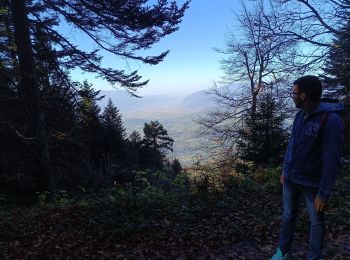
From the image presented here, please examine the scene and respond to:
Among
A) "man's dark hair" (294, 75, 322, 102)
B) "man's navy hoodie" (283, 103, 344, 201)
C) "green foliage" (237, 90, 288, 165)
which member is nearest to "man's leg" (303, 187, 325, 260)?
"man's navy hoodie" (283, 103, 344, 201)

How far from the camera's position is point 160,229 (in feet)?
20.2

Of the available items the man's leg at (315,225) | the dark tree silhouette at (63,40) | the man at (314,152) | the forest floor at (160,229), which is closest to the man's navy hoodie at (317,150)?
the man at (314,152)

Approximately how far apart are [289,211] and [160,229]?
274 cm

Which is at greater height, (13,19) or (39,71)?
(13,19)

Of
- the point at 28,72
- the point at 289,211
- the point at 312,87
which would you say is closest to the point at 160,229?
the point at 289,211

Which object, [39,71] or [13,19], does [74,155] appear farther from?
[13,19]

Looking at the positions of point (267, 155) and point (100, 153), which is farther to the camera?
point (100, 153)

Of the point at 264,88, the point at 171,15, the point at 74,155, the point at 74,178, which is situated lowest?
the point at 74,178

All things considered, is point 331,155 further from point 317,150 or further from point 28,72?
point 28,72

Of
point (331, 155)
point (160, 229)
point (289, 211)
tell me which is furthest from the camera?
point (160, 229)

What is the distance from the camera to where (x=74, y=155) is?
19.6 m

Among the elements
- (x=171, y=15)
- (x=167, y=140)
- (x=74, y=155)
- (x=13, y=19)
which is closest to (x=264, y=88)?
(x=171, y=15)

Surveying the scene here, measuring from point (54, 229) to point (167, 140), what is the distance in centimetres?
5185

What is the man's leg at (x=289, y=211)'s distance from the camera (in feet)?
13.4
